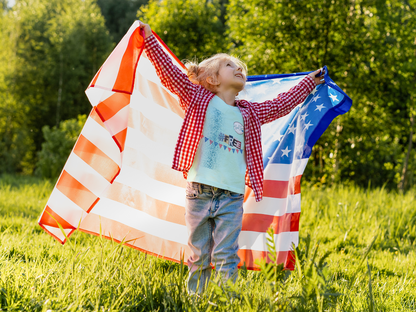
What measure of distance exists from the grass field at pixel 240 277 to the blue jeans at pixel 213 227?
14 cm

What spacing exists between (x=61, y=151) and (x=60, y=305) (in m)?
10.6

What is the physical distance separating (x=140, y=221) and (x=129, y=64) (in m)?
1.27

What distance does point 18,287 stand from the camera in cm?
192

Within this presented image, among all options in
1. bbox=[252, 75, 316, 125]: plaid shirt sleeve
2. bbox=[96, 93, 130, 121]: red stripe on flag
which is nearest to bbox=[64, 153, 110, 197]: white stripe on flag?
bbox=[96, 93, 130, 121]: red stripe on flag

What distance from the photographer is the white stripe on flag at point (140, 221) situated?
2.97 meters

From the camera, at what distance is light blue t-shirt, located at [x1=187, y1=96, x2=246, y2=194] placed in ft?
7.78

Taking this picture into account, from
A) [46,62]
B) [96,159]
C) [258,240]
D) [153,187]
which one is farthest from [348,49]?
[46,62]

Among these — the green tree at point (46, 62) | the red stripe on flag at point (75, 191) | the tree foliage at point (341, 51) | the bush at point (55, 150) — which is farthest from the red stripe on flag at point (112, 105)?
the green tree at point (46, 62)

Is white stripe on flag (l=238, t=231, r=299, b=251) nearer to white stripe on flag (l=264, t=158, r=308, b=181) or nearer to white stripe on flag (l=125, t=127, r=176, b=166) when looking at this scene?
white stripe on flag (l=264, t=158, r=308, b=181)

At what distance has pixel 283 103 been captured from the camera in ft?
9.11

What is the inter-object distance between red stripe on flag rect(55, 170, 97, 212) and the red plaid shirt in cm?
76

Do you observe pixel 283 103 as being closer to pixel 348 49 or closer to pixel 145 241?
pixel 145 241

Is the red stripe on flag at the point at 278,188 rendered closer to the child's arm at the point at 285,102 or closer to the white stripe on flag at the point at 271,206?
the white stripe on flag at the point at 271,206

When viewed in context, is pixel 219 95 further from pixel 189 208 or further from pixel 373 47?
pixel 373 47
